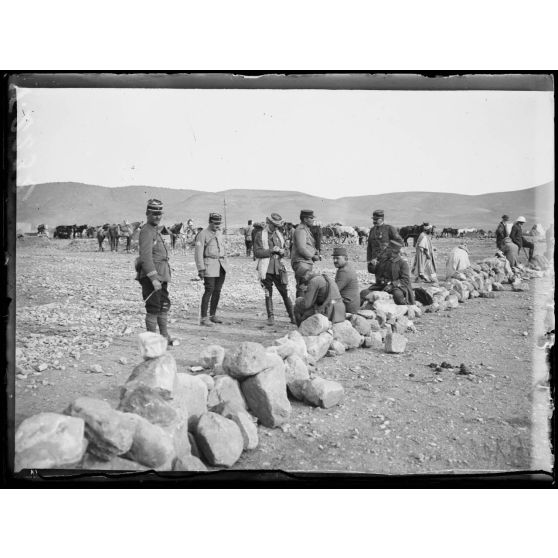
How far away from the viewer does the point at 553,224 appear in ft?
15.8

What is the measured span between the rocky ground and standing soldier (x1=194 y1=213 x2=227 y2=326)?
72 mm

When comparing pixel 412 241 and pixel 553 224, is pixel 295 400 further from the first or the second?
pixel 553 224

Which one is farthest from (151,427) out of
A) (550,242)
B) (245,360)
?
(550,242)

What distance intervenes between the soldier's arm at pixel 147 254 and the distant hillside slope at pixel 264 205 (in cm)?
16

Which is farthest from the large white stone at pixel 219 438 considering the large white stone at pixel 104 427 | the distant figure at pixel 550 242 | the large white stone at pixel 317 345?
the distant figure at pixel 550 242

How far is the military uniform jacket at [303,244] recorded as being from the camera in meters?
5.03

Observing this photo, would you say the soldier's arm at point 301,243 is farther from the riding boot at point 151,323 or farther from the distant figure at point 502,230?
the distant figure at point 502,230

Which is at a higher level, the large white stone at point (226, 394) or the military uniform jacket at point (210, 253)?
the military uniform jacket at point (210, 253)

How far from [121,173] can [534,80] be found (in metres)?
3.32

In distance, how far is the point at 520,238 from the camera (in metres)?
4.93

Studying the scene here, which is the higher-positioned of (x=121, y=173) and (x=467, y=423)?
(x=121, y=173)

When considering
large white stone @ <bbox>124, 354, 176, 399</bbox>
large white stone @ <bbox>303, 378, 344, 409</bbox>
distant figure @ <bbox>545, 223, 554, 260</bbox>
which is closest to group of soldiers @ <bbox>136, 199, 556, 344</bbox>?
distant figure @ <bbox>545, 223, 554, 260</bbox>

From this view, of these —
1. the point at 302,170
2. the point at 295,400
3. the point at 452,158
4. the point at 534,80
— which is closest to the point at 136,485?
the point at 295,400

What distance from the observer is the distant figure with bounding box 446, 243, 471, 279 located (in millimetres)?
5112
